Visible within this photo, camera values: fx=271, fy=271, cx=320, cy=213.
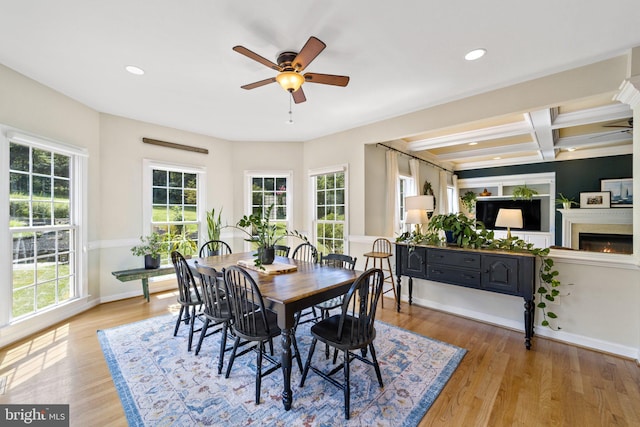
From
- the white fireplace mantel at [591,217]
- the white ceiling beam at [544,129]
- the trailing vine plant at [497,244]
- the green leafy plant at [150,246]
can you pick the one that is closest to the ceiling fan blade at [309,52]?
the trailing vine plant at [497,244]

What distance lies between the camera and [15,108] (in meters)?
2.87

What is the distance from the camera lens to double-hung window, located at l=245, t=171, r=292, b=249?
18.2 ft

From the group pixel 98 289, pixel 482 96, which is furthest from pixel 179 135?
pixel 482 96

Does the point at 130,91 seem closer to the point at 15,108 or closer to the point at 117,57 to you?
the point at 117,57

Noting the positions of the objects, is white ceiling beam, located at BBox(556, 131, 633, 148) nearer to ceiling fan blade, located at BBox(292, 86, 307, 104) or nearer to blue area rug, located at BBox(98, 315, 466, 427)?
blue area rug, located at BBox(98, 315, 466, 427)

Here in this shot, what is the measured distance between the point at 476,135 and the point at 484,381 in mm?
3777

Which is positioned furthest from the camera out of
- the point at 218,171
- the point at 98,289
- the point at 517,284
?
the point at 218,171

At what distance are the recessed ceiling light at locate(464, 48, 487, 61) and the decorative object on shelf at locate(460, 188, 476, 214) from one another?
5948 mm

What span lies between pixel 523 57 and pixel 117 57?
3812 millimetres

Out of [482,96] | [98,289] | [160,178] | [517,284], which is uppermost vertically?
[482,96]

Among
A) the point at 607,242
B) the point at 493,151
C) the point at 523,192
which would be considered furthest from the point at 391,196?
the point at 607,242

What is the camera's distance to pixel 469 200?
7.77 meters

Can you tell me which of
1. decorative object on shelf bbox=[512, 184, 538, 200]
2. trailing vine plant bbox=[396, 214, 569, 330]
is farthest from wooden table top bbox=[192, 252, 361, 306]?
decorative object on shelf bbox=[512, 184, 538, 200]

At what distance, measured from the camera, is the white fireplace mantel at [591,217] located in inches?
203
